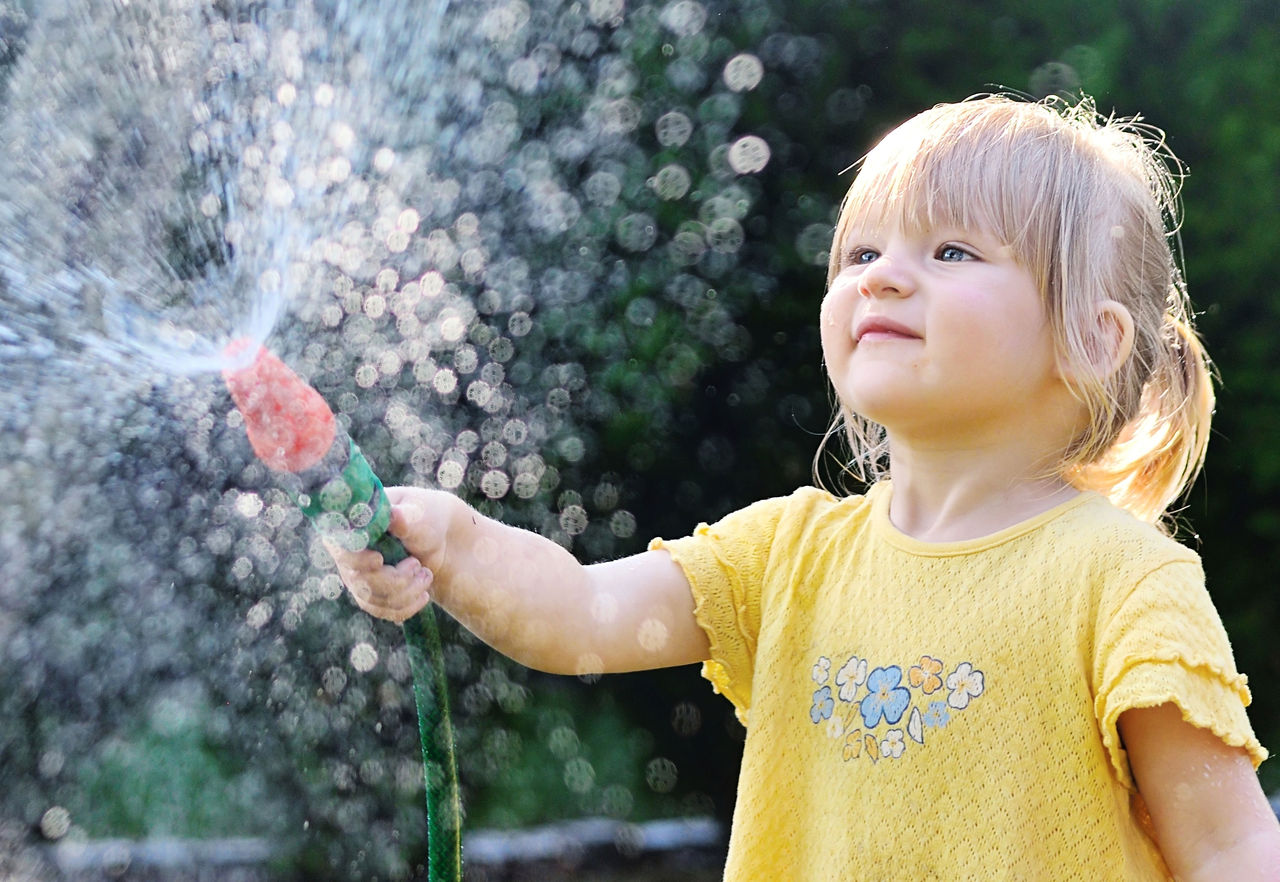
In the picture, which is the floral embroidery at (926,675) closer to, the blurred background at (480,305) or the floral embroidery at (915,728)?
the floral embroidery at (915,728)

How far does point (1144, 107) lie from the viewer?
8.34ft

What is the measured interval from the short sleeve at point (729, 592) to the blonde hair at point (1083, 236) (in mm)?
328

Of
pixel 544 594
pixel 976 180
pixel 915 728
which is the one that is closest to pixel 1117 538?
pixel 915 728

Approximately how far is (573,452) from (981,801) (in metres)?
1.40

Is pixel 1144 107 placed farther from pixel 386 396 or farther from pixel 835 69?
pixel 386 396

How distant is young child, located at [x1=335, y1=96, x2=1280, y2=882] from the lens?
1.23 meters

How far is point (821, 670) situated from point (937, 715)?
15 cm

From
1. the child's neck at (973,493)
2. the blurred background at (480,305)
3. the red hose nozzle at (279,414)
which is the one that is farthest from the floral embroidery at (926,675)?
the blurred background at (480,305)

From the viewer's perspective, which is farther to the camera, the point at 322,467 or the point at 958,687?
the point at 958,687

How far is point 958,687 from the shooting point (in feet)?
4.32

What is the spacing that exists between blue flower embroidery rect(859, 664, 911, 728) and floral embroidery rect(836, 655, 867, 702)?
0.01m

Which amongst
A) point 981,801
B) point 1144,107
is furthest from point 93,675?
point 1144,107

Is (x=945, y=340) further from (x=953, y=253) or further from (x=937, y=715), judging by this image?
(x=937, y=715)

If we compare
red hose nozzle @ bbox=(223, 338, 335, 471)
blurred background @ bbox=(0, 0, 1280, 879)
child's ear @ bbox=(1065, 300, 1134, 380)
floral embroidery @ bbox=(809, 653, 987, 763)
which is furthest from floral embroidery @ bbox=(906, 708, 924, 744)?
blurred background @ bbox=(0, 0, 1280, 879)
